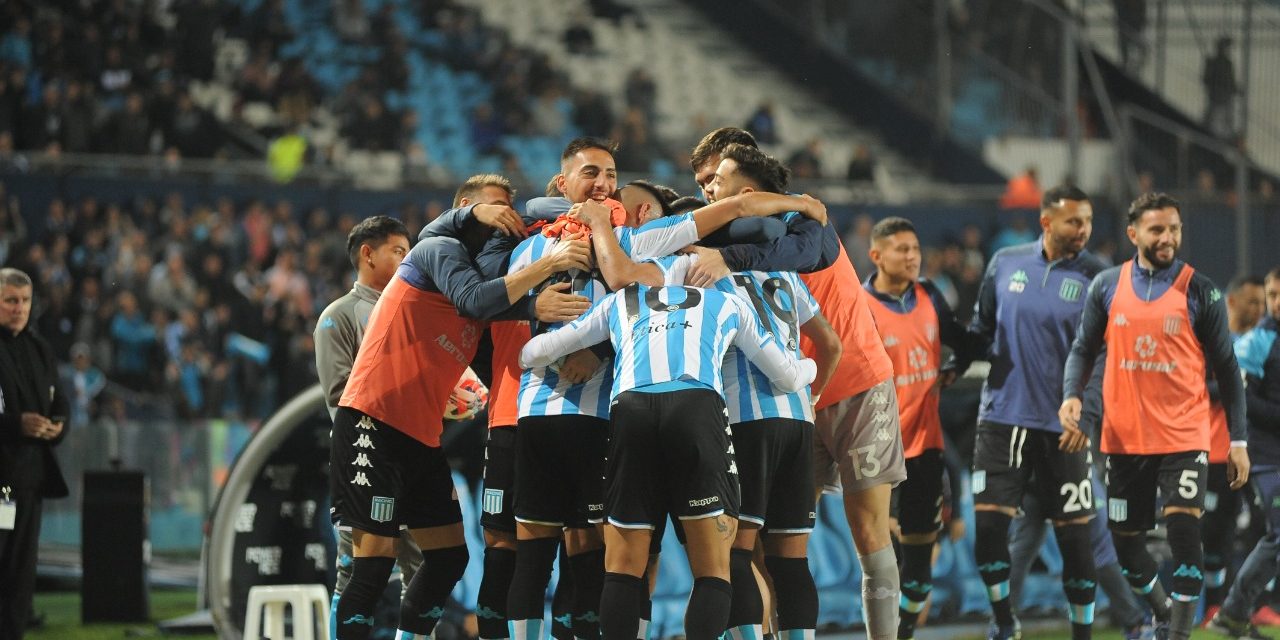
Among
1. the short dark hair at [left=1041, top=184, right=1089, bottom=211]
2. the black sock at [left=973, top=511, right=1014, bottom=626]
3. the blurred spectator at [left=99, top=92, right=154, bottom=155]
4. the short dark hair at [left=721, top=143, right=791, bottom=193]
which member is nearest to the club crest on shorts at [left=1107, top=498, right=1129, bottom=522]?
the black sock at [left=973, top=511, right=1014, bottom=626]

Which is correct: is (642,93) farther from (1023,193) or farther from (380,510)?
(380,510)

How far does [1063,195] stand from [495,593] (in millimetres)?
4074

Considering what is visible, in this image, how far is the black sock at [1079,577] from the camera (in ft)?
27.2

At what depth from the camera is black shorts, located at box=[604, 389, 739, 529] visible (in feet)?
19.3

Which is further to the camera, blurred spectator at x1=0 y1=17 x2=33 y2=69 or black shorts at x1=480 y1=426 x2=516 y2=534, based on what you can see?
blurred spectator at x1=0 y1=17 x2=33 y2=69

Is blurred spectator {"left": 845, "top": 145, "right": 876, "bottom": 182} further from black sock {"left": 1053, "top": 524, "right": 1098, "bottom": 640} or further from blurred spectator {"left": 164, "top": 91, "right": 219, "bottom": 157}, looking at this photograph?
black sock {"left": 1053, "top": 524, "right": 1098, "bottom": 640}

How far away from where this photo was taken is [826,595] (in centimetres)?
1062

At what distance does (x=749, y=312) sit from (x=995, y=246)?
13.7m

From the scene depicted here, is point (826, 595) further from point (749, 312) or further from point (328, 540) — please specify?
point (749, 312)

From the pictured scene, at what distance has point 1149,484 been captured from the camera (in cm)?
839

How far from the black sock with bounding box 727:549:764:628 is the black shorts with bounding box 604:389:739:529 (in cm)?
40

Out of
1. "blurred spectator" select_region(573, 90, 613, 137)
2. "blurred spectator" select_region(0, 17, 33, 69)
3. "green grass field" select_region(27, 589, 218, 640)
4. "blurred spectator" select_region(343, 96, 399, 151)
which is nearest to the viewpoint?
"green grass field" select_region(27, 589, 218, 640)

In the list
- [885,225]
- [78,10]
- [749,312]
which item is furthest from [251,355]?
[749,312]

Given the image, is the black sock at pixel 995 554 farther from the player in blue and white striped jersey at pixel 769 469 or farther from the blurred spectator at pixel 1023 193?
the blurred spectator at pixel 1023 193
